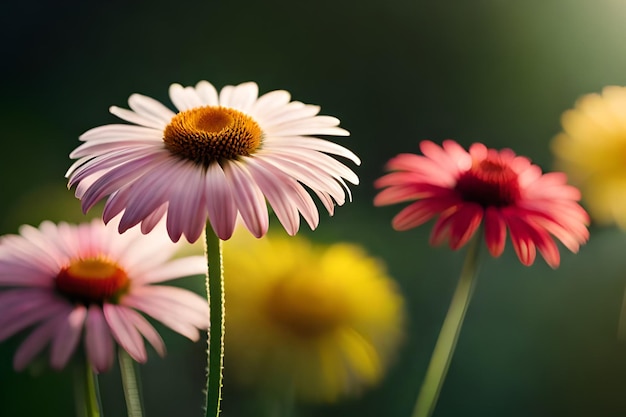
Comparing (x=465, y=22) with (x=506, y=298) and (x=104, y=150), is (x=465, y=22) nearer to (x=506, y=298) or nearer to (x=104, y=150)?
(x=506, y=298)

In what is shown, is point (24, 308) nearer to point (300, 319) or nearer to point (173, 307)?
point (173, 307)

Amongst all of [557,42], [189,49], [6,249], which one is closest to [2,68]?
[189,49]

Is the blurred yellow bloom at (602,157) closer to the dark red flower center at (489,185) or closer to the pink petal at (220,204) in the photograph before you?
the dark red flower center at (489,185)

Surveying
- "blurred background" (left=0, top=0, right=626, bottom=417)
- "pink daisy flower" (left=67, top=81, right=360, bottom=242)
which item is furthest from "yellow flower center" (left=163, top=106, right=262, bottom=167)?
"blurred background" (left=0, top=0, right=626, bottom=417)

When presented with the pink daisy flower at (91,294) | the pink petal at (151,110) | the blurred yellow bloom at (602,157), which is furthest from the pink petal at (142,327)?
the blurred yellow bloom at (602,157)

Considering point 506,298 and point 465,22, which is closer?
point 506,298

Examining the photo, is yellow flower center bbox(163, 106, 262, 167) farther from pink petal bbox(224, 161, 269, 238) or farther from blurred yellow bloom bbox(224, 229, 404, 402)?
blurred yellow bloom bbox(224, 229, 404, 402)
